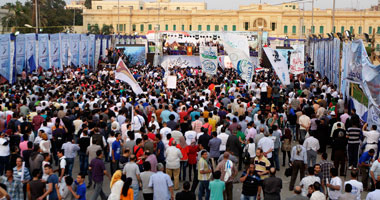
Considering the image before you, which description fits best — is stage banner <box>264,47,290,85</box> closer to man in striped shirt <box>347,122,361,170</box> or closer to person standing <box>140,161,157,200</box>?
man in striped shirt <box>347,122,361,170</box>

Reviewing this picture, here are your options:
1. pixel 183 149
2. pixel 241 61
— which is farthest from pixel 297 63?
pixel 183 149

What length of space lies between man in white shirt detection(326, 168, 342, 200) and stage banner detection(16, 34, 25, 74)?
18.5 metres

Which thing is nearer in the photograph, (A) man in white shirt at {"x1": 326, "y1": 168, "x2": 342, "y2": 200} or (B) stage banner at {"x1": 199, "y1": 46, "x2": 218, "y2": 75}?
(A) man in white shirt at {"x1": 326, "y1": 168, "x2": 342, "y2": 200}

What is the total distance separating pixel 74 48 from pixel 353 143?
862 inches

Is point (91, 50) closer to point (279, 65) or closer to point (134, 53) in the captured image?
point (134, 53)

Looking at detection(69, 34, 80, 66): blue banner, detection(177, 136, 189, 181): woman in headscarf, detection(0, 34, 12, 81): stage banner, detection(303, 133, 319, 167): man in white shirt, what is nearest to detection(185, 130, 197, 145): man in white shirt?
detection(177, 136, 189, 181): woman in headscarf

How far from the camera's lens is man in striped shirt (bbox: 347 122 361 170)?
1275cm

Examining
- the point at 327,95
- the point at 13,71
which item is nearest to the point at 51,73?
the point at 13,71

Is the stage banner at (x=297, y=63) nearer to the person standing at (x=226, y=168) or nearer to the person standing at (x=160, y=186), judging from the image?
the person standing at (x=226, y=168)

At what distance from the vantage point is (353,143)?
12.8 m

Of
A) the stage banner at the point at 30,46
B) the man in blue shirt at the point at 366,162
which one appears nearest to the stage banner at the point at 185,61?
the stage banner at the point at 30,46

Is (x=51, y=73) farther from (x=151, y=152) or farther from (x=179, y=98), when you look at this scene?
(x=151, y=152)

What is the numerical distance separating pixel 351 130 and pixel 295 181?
179 cm

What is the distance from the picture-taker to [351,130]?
12.7 metres
